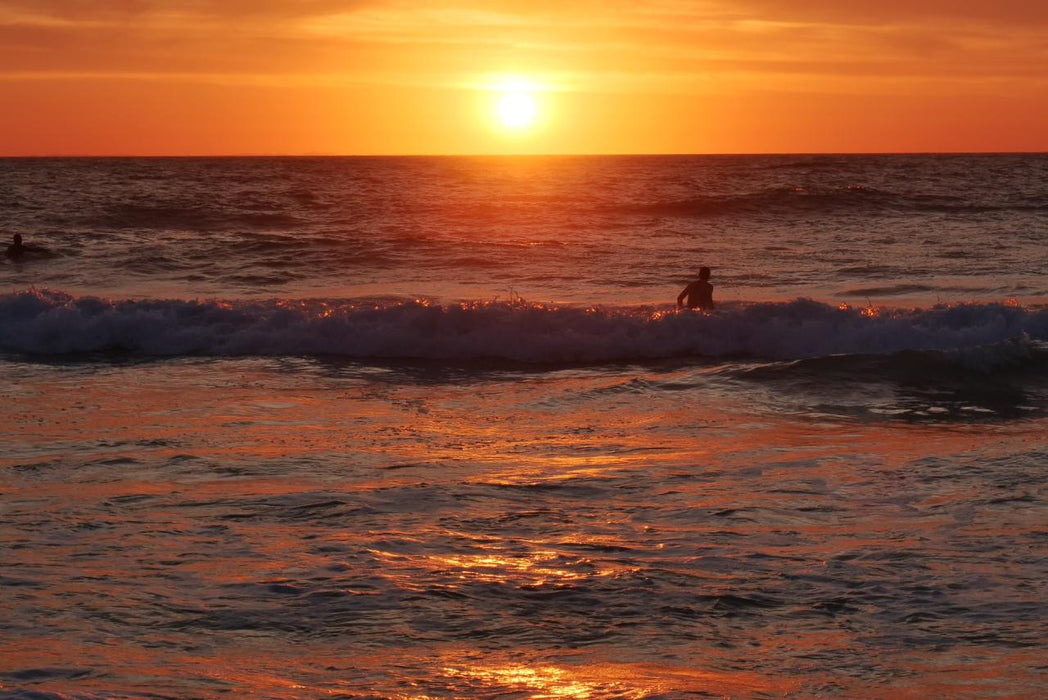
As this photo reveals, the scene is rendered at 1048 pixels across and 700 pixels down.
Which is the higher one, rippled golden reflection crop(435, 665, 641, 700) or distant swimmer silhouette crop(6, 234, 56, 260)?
distant swimmer silhouette crop(6, 234, 56, 260)

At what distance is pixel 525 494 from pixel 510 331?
867 cm

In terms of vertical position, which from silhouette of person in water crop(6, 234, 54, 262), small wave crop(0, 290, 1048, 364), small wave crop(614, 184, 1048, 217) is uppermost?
small wave crop(614, 184, 1048, 217)

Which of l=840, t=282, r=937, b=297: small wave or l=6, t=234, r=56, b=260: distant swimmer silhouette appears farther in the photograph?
l=6, t=234, r=56, b=260: distant swimmer silhouette

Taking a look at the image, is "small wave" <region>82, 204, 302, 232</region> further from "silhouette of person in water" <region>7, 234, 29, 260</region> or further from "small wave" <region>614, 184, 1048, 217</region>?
"small wave" <region>614, 184, 1048, 217</region>

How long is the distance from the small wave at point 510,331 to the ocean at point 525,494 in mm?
60

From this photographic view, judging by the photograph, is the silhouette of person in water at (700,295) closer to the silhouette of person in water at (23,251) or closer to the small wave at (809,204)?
the silhouette of person in water at (23,251)

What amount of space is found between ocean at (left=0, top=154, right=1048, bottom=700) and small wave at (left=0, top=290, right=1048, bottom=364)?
6cm

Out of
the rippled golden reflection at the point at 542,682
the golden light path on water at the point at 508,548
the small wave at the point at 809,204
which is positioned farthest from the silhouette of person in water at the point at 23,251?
the rippled golden reflection at the point at 542,682

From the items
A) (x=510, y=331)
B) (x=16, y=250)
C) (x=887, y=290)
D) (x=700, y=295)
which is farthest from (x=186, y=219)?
(x=700, y=295)

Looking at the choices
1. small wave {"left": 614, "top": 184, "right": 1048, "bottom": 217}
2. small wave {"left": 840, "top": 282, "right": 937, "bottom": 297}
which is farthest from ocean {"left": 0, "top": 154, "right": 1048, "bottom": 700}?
small wave {"left": 614, "top": 184, "right": 1048, "bottom": 217}

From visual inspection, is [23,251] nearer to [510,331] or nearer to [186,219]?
[186,219]

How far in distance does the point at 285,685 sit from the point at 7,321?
1449cm

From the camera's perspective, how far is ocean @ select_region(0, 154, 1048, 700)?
17.6 ft

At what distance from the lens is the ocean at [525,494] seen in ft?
17.6
